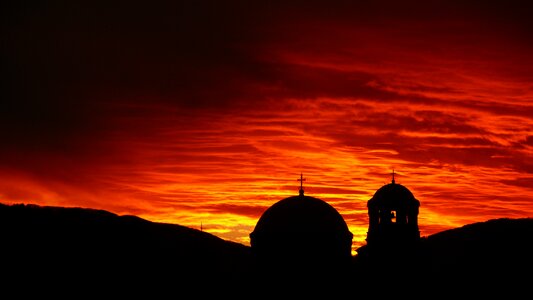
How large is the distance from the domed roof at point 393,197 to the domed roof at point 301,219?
2.53m

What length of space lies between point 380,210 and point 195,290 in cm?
3598

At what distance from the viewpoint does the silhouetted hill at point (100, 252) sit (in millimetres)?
83562

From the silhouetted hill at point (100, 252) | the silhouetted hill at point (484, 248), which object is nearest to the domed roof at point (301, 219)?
the silhouetted hill at point (100, 252)

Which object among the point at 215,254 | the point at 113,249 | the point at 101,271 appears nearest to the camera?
the point at 101,271

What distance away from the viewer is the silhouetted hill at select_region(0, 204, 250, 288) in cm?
8356

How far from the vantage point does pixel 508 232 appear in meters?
130

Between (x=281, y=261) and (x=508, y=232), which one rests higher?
(x=508, y=232)

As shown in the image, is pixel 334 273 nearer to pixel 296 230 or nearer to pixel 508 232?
pixel 296 230

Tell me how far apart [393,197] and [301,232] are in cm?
527

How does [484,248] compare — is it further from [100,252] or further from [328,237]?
[328,237]

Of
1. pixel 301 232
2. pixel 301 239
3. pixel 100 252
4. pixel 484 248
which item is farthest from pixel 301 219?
pixel 484 248

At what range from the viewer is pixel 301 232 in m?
47.6

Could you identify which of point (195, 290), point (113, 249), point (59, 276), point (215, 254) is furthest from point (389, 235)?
point (215, 254)

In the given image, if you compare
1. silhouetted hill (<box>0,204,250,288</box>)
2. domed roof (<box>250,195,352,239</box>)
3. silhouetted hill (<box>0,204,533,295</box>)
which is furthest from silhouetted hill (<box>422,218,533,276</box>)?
domed roof (<box>250,195,352,239</box>)
